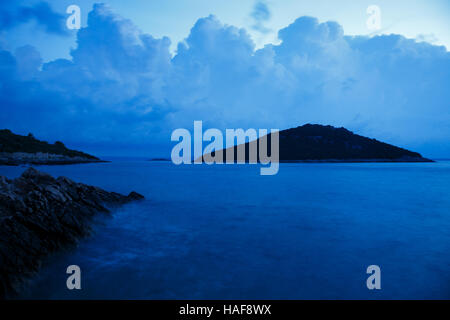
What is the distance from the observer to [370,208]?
20078 mm

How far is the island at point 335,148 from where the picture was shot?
147875mm

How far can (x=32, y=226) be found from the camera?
858cm

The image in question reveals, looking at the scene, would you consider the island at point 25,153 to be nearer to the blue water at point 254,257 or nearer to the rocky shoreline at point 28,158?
the rocky shoreline at point 28,158

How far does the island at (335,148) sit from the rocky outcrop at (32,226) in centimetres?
14131

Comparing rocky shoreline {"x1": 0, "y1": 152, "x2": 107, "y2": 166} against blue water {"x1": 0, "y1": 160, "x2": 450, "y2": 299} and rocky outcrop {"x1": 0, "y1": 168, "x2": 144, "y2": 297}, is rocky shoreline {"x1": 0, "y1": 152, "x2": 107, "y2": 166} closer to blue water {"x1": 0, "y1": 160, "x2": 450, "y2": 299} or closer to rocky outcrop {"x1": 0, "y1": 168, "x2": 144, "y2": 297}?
rocky outcrop {"x1": 0, "y1": 168, "x2": 144, "y2": 297}

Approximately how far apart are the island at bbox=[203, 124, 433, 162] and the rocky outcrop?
14131 cm

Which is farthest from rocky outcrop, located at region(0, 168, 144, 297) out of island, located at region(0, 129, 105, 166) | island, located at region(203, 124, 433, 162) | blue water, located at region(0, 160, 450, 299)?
island, located at region(203, 124, 433, 162)

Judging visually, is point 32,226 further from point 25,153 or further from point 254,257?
point 25,153

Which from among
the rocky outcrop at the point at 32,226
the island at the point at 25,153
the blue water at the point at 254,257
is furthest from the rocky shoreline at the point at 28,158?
the blue water at the point at 254,257

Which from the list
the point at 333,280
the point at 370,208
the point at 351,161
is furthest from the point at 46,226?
the point at 351,161

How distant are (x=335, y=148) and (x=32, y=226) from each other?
540 ft

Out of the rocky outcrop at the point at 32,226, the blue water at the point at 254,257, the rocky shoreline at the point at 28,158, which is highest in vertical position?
the rocky shoreline at the point at 28,158

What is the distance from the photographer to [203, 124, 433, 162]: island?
485 ft

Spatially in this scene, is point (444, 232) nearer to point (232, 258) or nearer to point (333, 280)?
Result: point (333, 280)
